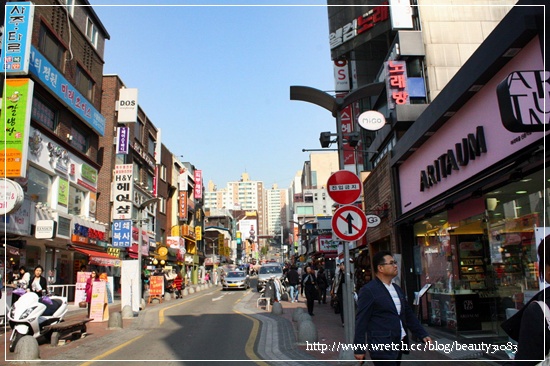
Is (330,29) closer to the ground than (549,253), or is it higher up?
higher up

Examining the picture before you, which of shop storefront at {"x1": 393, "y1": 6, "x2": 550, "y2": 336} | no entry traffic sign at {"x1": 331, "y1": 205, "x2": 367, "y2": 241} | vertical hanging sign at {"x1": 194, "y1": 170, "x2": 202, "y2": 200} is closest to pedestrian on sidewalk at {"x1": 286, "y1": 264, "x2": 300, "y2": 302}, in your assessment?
shop storefront at {"x1": 393, "y1": 6, "x2": 550, "y2": 336}

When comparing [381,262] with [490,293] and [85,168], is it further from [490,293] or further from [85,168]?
[85,168]

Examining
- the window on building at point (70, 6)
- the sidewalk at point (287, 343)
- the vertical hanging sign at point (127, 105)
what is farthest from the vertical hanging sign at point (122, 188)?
the sidewalk at point (287, 343)

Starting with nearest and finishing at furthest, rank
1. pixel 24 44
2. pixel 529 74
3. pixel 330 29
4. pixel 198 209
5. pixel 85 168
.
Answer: pixel 529 74, pixel 24 44, pixel 85 168, pixel 330 29, pixel 198 209

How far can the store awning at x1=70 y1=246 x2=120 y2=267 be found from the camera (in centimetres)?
2446

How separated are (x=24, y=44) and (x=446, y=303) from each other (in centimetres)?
1858

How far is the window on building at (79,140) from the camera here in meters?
26.4

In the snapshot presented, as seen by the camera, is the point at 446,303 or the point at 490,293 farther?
the point at 446,303

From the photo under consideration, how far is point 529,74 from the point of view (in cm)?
613

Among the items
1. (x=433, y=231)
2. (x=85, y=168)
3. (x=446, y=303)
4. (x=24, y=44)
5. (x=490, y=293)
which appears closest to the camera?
(x=490, y=293)

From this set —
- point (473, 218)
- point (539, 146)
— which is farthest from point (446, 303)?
point (539, 146)

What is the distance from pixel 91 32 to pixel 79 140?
300 inches

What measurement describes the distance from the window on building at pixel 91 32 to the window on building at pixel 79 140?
6.39m

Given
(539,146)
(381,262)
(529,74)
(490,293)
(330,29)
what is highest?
(330,29)
